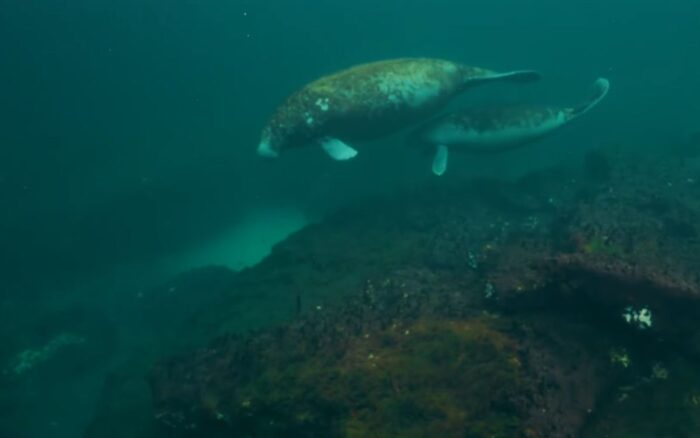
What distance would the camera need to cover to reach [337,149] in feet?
39.9

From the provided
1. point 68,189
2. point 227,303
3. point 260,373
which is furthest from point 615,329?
point 68,189

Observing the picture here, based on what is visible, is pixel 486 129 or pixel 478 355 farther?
pixel 486 129

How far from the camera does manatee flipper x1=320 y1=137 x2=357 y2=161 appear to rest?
11.9 m

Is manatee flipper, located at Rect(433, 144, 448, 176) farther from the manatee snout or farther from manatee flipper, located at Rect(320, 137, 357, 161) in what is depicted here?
the manatee snout

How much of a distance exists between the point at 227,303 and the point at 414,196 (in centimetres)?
628

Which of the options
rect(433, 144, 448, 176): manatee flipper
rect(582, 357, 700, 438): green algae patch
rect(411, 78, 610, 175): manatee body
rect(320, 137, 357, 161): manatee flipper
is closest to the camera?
rect(582, 357, 700, 438): green algae patch

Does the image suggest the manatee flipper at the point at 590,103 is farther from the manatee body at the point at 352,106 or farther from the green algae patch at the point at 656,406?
the green algae patch at the point at 656,406

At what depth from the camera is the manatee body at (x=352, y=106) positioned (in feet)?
39.3

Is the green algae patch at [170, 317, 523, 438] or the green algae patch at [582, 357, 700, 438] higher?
the green algae patch at [170, 317, 523, 438]

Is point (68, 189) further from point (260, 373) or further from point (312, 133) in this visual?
point (260, 373)

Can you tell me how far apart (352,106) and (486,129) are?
4.56m

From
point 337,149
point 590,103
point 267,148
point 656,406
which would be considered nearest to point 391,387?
point 656,406

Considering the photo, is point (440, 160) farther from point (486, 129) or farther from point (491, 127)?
point (491, 127)

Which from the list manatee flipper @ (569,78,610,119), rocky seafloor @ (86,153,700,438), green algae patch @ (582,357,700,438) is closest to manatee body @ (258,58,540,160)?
rocky seafloor @ (86,153,700,438)
